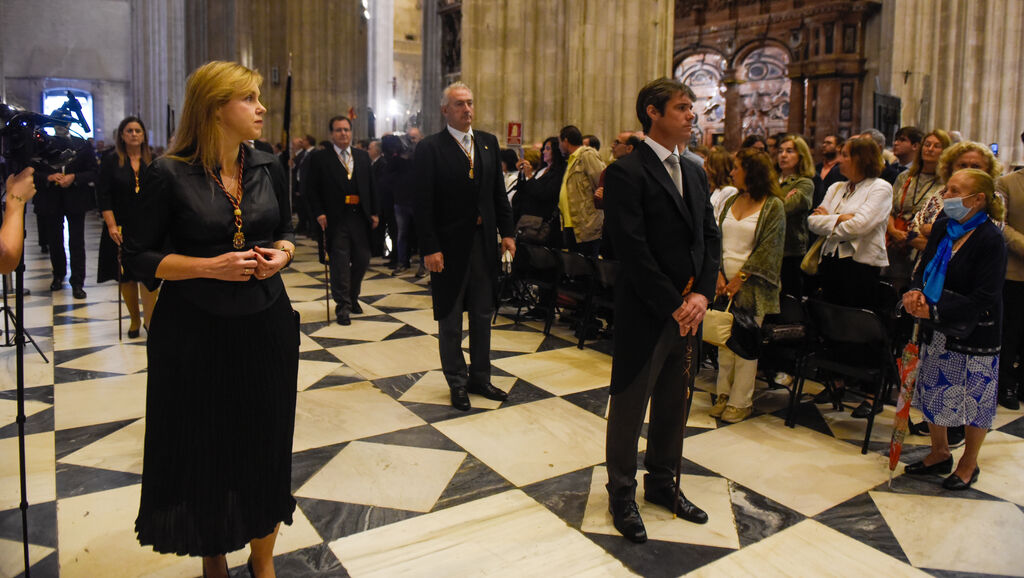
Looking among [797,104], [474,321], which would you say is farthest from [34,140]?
[797,104]

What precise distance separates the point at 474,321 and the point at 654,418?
1660 millimetres

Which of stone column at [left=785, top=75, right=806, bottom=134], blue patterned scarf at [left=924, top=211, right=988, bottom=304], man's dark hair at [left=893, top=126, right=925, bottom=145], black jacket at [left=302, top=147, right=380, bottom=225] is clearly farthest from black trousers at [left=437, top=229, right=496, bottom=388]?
stone column at [left=785, top=75, right=806, bottom=134]

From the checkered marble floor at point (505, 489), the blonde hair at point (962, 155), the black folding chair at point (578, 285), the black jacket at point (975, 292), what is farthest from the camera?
the black folding chair at point (578, 285)

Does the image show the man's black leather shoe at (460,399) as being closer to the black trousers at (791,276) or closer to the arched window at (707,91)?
the black trousers at (791,276)

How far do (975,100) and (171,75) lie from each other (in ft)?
73.4

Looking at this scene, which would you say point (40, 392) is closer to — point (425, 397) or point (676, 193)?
point (425, 397)

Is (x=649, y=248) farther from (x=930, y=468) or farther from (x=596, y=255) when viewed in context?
(x=596, y=255)

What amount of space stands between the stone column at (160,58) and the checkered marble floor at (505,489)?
2190cm

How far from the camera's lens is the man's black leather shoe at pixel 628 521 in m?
2.99

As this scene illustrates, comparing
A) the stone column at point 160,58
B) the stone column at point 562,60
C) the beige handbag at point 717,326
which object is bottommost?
the beige handbag at point 717,326

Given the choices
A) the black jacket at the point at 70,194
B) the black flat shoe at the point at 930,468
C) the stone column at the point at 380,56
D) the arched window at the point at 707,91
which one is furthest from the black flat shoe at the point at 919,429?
the stone column at the point at 380,56

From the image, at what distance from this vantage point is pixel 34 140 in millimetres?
2436

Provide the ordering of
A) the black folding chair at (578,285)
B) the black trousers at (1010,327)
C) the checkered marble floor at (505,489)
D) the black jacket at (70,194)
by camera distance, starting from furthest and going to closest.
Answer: the black jacket at (70,194) < the black folding chair at (578,285) < the black trousers at (1010,327) < the checkered marble floor at (505,489)

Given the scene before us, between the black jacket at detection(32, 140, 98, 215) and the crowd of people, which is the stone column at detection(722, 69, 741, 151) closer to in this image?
the crowd of people
